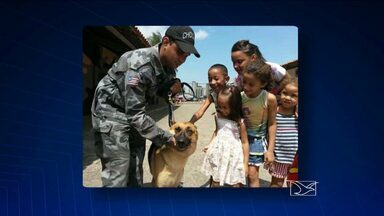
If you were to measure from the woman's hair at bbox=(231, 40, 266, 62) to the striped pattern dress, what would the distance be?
1.42 feet

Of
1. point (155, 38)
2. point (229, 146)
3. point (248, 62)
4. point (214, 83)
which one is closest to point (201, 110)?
point (214, 83)

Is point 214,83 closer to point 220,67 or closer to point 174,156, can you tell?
point 220,67

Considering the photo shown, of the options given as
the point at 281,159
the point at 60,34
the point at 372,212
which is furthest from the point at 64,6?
the point at 372,212

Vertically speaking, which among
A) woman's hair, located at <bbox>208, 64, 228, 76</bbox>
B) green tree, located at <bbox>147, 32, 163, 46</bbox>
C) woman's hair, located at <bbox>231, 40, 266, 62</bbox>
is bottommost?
woman's hair, located at <bbox>208, 64, 228, 76</bbox>

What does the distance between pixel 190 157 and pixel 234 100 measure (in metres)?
0.49

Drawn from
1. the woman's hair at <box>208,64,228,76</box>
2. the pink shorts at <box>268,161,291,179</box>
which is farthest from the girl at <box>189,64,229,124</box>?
the pink shorts at <box>268,161,291,179</box>

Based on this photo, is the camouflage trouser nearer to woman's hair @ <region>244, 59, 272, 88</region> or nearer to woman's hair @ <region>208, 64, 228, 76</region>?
woman's hair @ <region>208, 64, 228, 76</region>

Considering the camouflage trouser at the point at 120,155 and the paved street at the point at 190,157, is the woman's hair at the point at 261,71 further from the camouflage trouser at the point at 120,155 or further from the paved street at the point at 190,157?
the camouflage trouser at the point at 120,155

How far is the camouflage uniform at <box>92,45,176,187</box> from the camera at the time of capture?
117 inches

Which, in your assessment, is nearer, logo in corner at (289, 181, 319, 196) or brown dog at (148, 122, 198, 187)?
brown dog at (148, 122, 198, 187)

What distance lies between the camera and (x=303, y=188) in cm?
312

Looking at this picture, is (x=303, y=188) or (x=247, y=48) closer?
(x=247, y=48)

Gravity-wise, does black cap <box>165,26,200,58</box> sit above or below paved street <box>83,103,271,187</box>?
above

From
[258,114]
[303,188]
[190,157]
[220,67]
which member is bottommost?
[303,188]
